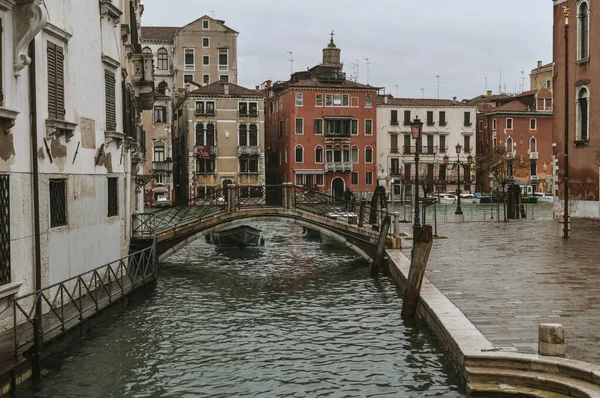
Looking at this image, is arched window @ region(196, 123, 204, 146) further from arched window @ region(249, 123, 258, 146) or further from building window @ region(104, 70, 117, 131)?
building window @ region(104, 70, 117, 131)

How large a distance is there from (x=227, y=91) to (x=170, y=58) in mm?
12998

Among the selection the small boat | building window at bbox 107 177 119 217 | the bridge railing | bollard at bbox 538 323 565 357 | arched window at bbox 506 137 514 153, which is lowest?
the small boat

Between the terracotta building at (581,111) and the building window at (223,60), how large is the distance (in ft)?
125

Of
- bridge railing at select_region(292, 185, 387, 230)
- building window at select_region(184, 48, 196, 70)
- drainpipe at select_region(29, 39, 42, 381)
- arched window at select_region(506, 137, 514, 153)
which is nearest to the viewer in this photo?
drainpipe at select_region(29, 39, 42, 381)

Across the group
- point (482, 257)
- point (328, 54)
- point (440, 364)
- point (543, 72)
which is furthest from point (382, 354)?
point (543, 72)

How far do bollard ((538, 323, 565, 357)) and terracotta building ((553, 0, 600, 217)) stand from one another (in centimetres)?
2156

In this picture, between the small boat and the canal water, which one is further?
the small boat

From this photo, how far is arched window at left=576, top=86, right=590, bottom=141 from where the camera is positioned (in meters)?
30.5

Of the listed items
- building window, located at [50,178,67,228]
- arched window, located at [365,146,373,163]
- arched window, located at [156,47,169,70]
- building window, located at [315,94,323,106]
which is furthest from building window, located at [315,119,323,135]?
building window, located at [50,178,67,228]

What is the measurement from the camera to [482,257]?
18984 millimetres

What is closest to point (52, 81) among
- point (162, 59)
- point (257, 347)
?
point (257, 347)

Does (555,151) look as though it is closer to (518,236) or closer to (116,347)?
(518,236)

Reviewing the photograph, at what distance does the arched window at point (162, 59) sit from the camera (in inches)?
2630

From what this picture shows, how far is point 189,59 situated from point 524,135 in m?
31.9
